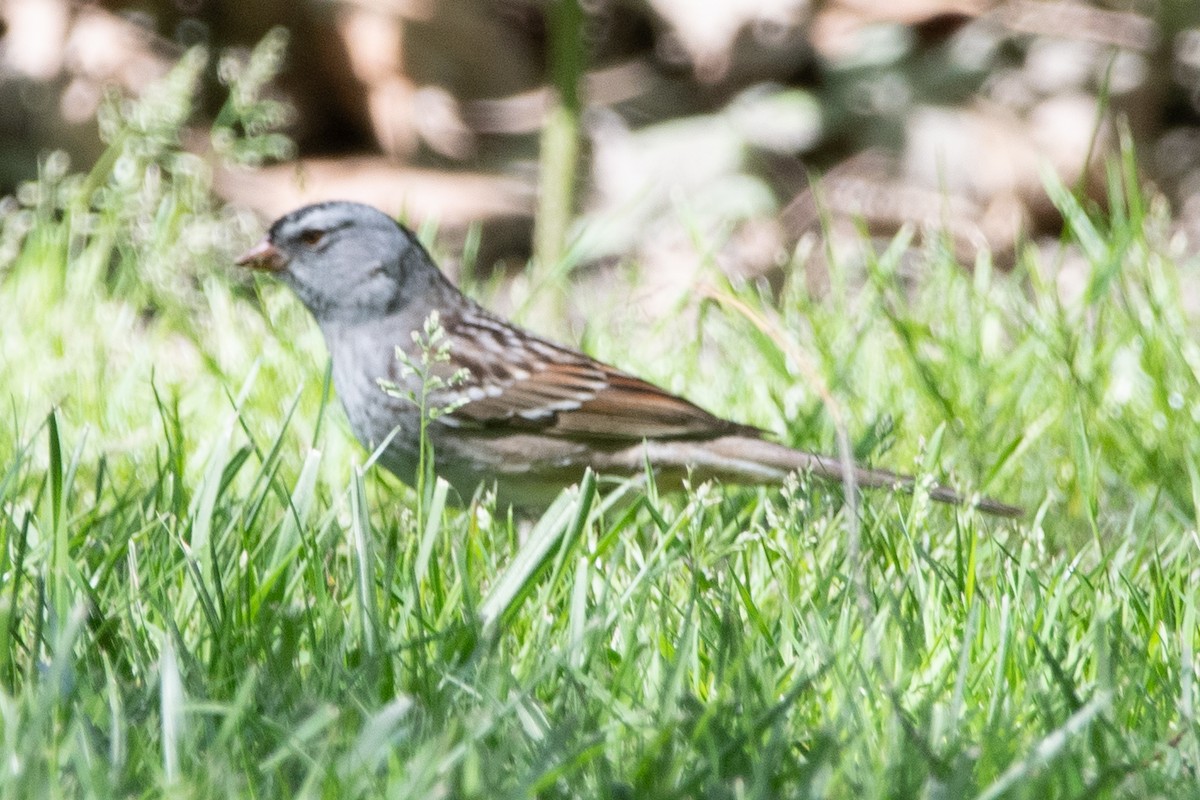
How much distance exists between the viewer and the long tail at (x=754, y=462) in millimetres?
3115

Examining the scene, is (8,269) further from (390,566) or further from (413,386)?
(390,566)

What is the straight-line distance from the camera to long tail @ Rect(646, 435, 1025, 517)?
312cm

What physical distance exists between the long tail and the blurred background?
221 cm

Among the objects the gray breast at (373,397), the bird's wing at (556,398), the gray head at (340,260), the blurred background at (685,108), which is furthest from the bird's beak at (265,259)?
the blurred background at (685,108)

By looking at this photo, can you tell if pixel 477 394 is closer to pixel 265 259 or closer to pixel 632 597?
pixel 265 259

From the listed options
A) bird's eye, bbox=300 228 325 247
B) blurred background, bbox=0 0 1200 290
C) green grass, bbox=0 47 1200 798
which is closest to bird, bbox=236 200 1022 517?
bird's eye, bbox=300 228 325 247

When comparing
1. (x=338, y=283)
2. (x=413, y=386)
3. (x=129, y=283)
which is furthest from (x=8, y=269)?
(x=413, y=386)

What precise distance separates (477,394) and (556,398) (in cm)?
21

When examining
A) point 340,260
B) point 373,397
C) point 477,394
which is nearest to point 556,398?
point 477,394

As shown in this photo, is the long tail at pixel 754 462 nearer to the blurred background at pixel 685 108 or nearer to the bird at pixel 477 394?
the bird at pixel 477 394

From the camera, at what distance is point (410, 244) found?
3818 mm

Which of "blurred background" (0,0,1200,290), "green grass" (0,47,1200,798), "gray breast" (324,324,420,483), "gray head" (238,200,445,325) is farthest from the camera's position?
"blurred background" (0,0,1200,290)

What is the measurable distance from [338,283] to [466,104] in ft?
8.33

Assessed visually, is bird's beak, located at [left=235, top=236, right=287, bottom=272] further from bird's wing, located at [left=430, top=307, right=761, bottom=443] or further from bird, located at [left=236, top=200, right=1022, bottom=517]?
bird's wing, located at [left=430, top=307, right=761, bottom=443]
